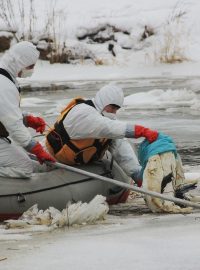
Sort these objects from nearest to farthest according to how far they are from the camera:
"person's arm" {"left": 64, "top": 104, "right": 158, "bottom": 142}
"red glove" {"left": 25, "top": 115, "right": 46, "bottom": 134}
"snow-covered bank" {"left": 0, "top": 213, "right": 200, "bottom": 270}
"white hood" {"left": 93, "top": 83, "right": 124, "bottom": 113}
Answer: "snow-covered bank" {"left": 0, "top": 213, "right": 200, "bottom": 270}, "person's arm" {"left": 64, "top": 104, "right": 158, "bottom": 142}, "white hood" {"left": 93, "top": 83, "right": 124, "bottom": 113}, "red glove" {"left": 25, "top": 115, "right": 46, "bottom": 134}

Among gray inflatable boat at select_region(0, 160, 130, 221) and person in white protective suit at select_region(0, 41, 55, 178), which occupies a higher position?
person in white protective suit at select_region(0, 41, 55, 178)

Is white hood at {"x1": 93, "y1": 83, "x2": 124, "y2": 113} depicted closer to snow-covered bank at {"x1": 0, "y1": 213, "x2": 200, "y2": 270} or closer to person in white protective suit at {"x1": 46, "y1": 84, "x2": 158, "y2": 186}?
person in white protective suit at {"x1": 46, "y1": 84, "x2": 158, "y2": 186}

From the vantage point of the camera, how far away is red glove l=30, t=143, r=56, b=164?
5.93 metres

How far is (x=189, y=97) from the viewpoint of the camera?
14188 millimetres

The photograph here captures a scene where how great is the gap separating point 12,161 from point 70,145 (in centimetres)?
54

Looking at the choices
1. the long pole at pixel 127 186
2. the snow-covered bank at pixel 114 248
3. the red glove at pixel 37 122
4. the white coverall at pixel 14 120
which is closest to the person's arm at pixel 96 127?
the long pole at pixel 127 186

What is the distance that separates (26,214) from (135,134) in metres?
1.08

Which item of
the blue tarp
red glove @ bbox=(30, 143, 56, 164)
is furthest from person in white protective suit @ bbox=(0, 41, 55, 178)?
the blue tarp

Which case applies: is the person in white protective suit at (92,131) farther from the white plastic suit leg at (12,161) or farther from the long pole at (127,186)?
the white plastic suit leg at (12,161)

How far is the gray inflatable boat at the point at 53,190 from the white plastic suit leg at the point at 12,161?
5 centimetres

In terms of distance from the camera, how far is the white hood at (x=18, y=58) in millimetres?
5996

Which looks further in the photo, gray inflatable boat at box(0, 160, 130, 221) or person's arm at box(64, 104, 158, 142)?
person's arm at box(64, 104, 158, 142)

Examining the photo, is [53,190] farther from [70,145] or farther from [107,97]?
[107,97]

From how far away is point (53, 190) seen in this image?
6.07 meters
